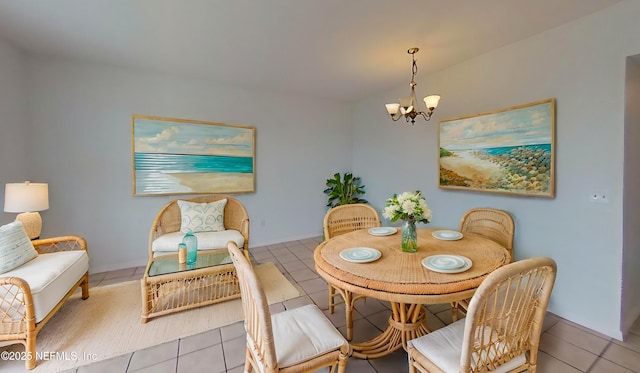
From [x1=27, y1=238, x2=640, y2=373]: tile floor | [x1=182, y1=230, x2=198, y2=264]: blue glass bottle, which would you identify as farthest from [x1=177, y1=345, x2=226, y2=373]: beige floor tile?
[x1=182, y1=230, x2=198, y2=264]: blue glass bottle

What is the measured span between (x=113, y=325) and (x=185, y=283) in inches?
22.7

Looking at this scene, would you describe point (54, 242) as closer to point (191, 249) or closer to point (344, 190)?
point (191, 249)

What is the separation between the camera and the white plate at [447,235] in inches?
75.2

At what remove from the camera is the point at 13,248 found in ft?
6.43

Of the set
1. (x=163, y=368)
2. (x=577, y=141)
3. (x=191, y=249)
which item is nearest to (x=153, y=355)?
(x=163, y=368)

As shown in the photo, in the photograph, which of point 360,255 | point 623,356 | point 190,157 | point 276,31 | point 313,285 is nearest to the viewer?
point 360,255

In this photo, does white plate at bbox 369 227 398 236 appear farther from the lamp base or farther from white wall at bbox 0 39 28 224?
white wall at bbox 0 39 28 224

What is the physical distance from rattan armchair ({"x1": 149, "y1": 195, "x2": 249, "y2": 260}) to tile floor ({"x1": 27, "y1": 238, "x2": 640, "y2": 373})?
103cm

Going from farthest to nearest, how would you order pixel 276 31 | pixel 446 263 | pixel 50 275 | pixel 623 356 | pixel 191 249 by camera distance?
pixel 191 249
pixel 276 31
pixel 50 275
pixel 623 356
pixel 446 263

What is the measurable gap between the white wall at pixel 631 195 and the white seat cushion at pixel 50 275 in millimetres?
4199

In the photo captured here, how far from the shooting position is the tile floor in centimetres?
166

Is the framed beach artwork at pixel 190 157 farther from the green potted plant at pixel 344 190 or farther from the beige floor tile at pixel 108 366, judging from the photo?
the beige floor tile at pixel 108 366

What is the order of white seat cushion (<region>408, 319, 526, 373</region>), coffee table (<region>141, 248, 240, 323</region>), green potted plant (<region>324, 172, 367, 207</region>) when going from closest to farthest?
white seat cushion (<region>408, 319, 526, 373</region>) < coffee table (<region>141, 248, 240, 323</region>) < green potted plant (<region>324, 172, 367, 207</region>)

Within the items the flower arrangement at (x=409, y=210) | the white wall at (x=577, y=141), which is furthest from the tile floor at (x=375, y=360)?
the flower arrangement at (x=409, y=210)
